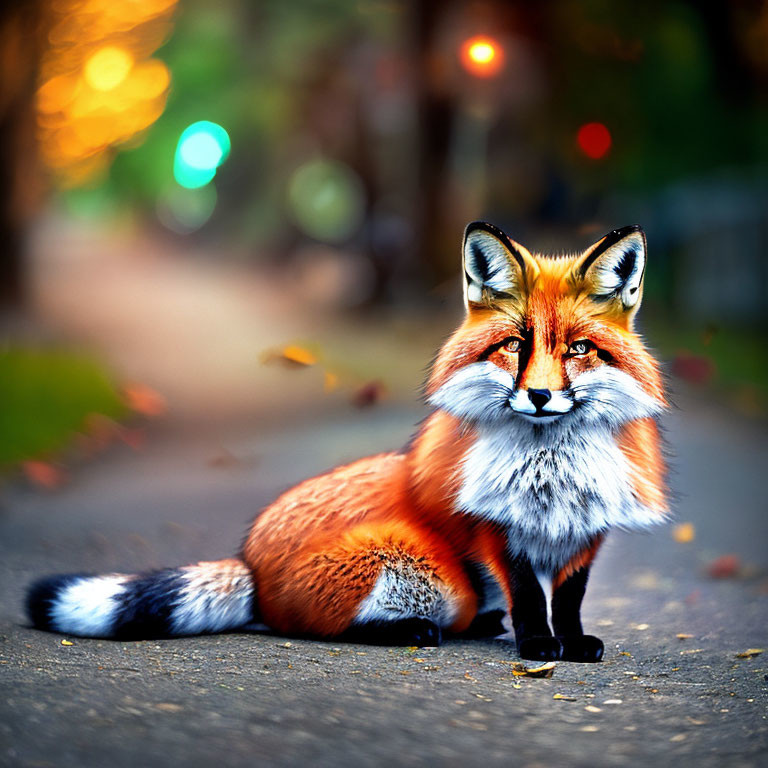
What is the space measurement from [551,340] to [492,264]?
0.35 meters

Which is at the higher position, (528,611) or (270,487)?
(270,487)

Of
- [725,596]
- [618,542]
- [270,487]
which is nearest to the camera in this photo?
[725,596]

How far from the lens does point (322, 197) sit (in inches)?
1373

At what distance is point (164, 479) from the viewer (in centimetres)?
807

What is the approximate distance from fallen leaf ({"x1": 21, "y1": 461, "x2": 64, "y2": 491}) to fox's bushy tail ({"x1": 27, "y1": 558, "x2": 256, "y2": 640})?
3987 mm

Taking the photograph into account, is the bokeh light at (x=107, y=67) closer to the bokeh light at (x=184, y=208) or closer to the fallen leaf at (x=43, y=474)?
the fallen leaf at (x=43, y=474)

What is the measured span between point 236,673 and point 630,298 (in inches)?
73.7

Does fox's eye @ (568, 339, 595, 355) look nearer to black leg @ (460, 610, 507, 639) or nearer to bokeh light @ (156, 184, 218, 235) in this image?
black leg @ (460, 610, 507, 639)

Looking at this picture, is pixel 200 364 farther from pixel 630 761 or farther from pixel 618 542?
pixel 630 761

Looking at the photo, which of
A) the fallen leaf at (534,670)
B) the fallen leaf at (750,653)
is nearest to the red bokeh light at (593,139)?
the fallen leaf at (750,653)

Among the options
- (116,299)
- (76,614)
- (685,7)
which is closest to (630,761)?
(76,614)

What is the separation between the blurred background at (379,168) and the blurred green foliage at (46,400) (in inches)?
1.9

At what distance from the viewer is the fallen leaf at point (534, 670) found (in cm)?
355

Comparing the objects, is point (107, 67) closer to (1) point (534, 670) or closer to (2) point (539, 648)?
(2) point (539, 648)
